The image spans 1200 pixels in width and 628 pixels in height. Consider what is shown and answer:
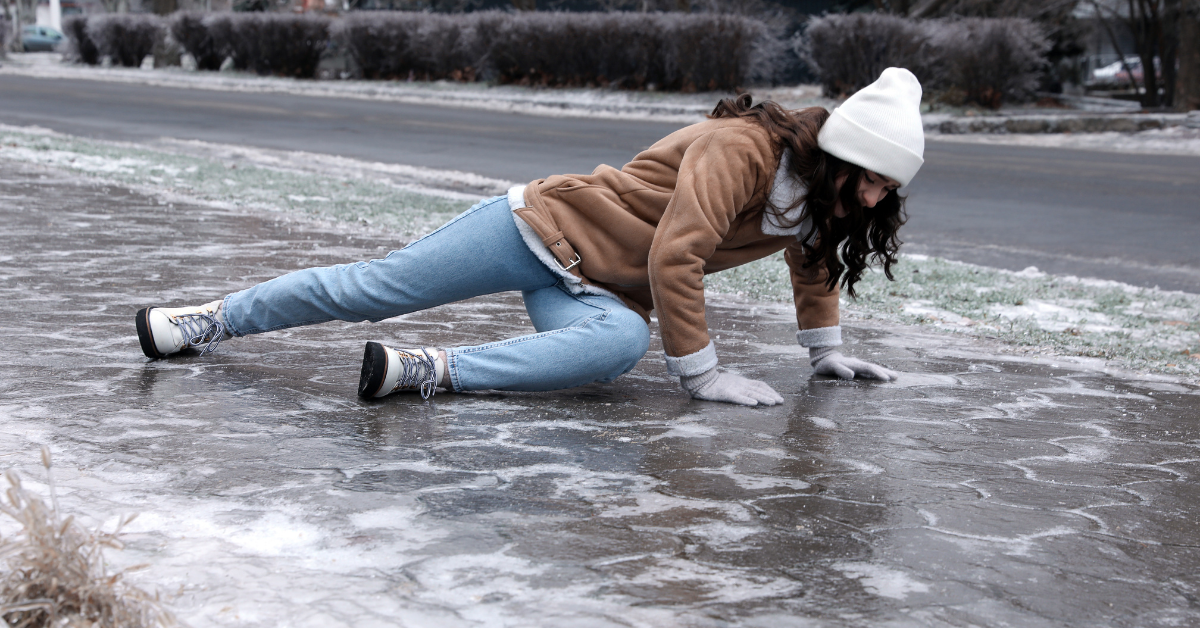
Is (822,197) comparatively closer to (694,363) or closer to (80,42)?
(694,363)

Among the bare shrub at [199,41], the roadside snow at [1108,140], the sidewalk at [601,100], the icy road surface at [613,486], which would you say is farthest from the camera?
the bare shrub at [199,41]

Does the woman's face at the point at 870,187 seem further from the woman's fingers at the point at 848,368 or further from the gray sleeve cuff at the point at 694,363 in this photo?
the woman's fingers at the point at 848,368

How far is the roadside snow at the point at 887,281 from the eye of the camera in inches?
184

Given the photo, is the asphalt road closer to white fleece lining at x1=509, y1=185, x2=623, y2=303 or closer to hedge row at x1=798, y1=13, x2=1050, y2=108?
hedge row at x1=798, y1=13, x2=1050, y2=108

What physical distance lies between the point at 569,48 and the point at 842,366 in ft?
71.1

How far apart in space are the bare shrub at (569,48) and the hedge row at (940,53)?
1.95 metres

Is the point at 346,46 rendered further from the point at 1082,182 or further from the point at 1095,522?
the point at 1095,522

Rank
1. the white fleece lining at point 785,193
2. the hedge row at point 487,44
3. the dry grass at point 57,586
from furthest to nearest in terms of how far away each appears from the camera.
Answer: the hedge row at point 487,44 < the white fleece lining at point 785,193 < the dry grass at point 57,586

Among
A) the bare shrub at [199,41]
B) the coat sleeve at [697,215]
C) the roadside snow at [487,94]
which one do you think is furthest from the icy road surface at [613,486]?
the bare shrub at [199,41]

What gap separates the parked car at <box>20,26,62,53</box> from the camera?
145ft

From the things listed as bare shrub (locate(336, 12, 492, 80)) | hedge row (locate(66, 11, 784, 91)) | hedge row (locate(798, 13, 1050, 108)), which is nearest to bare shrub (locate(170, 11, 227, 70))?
hedge row (locate(66, 11, 784, 91))

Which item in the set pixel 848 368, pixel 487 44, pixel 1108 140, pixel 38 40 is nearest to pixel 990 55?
pixel 1108 140

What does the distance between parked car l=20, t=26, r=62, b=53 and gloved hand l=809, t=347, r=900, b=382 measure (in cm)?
4684

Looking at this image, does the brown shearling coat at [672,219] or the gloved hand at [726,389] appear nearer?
the brown shearling coat at [672,219]
